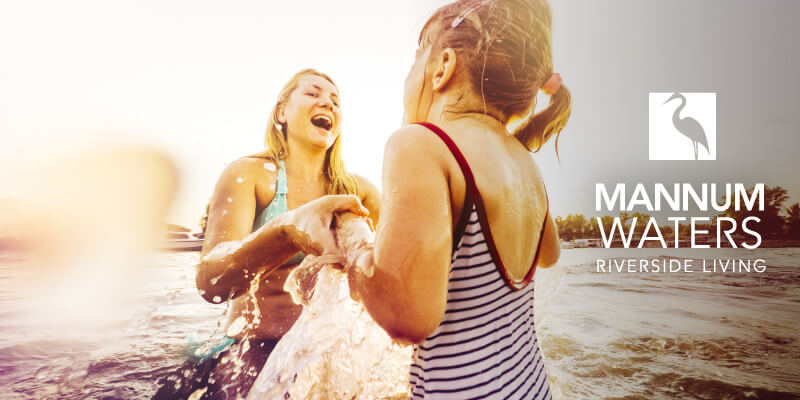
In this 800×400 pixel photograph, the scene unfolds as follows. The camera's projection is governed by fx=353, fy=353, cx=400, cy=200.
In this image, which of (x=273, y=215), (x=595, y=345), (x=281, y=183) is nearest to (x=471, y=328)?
(x=273, y=215)

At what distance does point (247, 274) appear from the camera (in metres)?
1.69

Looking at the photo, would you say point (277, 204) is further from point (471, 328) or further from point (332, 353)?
point (471, 328)

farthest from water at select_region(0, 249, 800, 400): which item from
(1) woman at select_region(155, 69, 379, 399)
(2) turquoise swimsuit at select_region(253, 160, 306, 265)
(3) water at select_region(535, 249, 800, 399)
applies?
(2) turquoise swimsuit at select_region(253, 160, 306, 265)

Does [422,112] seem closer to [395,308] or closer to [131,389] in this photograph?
[395,308]

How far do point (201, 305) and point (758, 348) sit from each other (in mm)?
8933

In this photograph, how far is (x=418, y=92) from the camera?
1269mm

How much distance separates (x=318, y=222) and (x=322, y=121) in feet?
4.32

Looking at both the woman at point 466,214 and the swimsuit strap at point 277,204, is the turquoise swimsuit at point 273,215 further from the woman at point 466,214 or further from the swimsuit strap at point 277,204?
the woman at point 466,214

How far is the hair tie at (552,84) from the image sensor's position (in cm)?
154

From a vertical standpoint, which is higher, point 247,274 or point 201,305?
point 247,274

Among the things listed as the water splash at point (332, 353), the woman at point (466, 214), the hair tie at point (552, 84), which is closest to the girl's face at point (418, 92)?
the woman at point (466, 214)

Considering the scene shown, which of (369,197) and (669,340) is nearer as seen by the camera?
(369,197)

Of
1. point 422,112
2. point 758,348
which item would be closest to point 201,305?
point 422,112

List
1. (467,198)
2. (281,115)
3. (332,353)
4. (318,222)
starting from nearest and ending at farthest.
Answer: (467,198) < (318,222) < (332,353) < (281,115)
